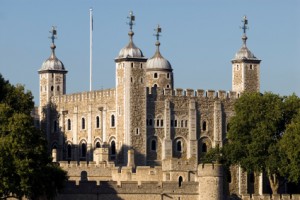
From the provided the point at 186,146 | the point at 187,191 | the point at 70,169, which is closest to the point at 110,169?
the point at 70,169

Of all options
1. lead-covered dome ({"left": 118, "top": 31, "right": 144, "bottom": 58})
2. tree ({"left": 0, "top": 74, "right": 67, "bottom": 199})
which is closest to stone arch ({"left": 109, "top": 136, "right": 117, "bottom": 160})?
lead-covered dome ({"left": 118, "top": 31, "right": 144, "bottom": 58})

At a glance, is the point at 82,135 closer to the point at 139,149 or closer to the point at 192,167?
the point at 139,149

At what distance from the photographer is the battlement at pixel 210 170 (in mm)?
102125

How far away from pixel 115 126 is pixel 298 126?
20489 millimetres

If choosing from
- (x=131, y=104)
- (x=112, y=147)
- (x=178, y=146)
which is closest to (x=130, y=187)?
(x=131, y=104)

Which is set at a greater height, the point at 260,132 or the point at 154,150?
the point at 260,132

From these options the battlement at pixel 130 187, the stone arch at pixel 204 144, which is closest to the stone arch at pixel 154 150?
the stone arch at pixel 204 144

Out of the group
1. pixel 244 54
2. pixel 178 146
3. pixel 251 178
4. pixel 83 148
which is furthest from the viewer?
pixel 244 54

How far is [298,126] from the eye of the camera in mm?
115250

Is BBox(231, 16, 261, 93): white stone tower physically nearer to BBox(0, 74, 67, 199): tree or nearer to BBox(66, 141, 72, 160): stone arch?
BBox(66, 141, 72, 160): stone arch

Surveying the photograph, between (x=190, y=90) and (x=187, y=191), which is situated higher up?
(x=190, y=90)

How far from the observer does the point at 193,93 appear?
13275 centimetres

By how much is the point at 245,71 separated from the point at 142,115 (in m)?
12.6

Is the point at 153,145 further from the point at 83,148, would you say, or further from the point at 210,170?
the point at 210,170
